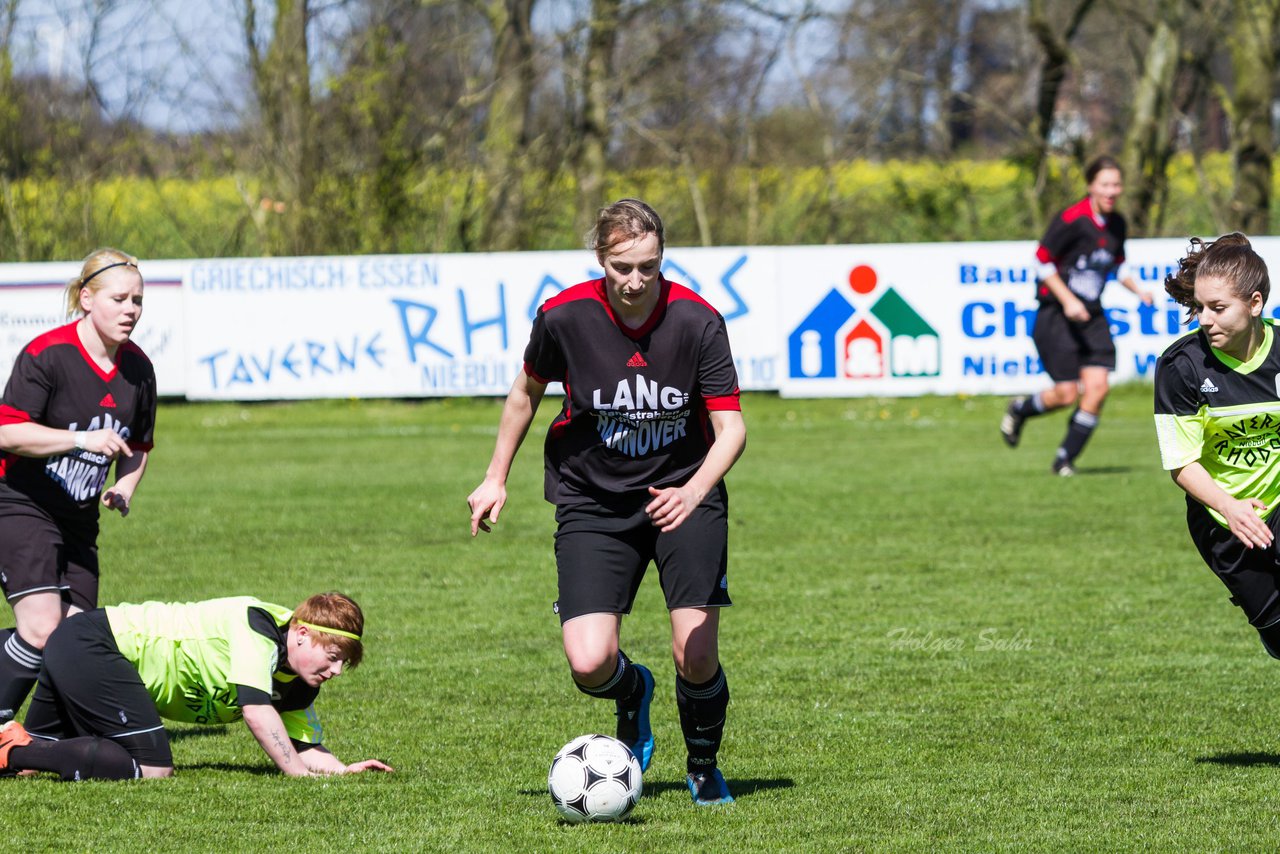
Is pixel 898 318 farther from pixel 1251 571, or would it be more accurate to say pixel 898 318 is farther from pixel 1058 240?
pixel 1251 571

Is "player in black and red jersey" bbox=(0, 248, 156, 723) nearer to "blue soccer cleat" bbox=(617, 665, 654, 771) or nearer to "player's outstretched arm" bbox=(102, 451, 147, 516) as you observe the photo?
"player's outstretched arm" bbox=(102, 451, 147, 516)

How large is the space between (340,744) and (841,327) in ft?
39.1

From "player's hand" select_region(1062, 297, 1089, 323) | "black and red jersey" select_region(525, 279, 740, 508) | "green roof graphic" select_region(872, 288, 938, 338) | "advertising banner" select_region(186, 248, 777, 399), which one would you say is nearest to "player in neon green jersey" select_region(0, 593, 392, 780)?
"black and red jersey" select_region(525, 279, 740, 508)

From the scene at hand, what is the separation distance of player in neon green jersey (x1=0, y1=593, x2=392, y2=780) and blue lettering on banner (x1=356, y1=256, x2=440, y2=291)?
12.0 meters

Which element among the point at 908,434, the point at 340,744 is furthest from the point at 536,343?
the point at 908,434

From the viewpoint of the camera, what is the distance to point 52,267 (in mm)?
17141

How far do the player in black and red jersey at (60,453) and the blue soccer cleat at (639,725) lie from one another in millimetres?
1808

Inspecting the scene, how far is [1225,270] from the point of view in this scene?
15.2 feet

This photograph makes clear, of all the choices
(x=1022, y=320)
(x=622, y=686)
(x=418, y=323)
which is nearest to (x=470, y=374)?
(x=418, y=323)

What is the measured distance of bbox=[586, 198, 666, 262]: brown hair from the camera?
14.5 ft

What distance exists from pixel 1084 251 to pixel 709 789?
26.4 feet

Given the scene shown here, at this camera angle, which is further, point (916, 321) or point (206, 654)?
point (916, 321)

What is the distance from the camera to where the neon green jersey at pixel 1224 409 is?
4750 millimetres

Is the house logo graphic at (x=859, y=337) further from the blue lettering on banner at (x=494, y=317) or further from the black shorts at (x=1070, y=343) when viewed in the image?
the black shorts at (x=1070, y=343)
